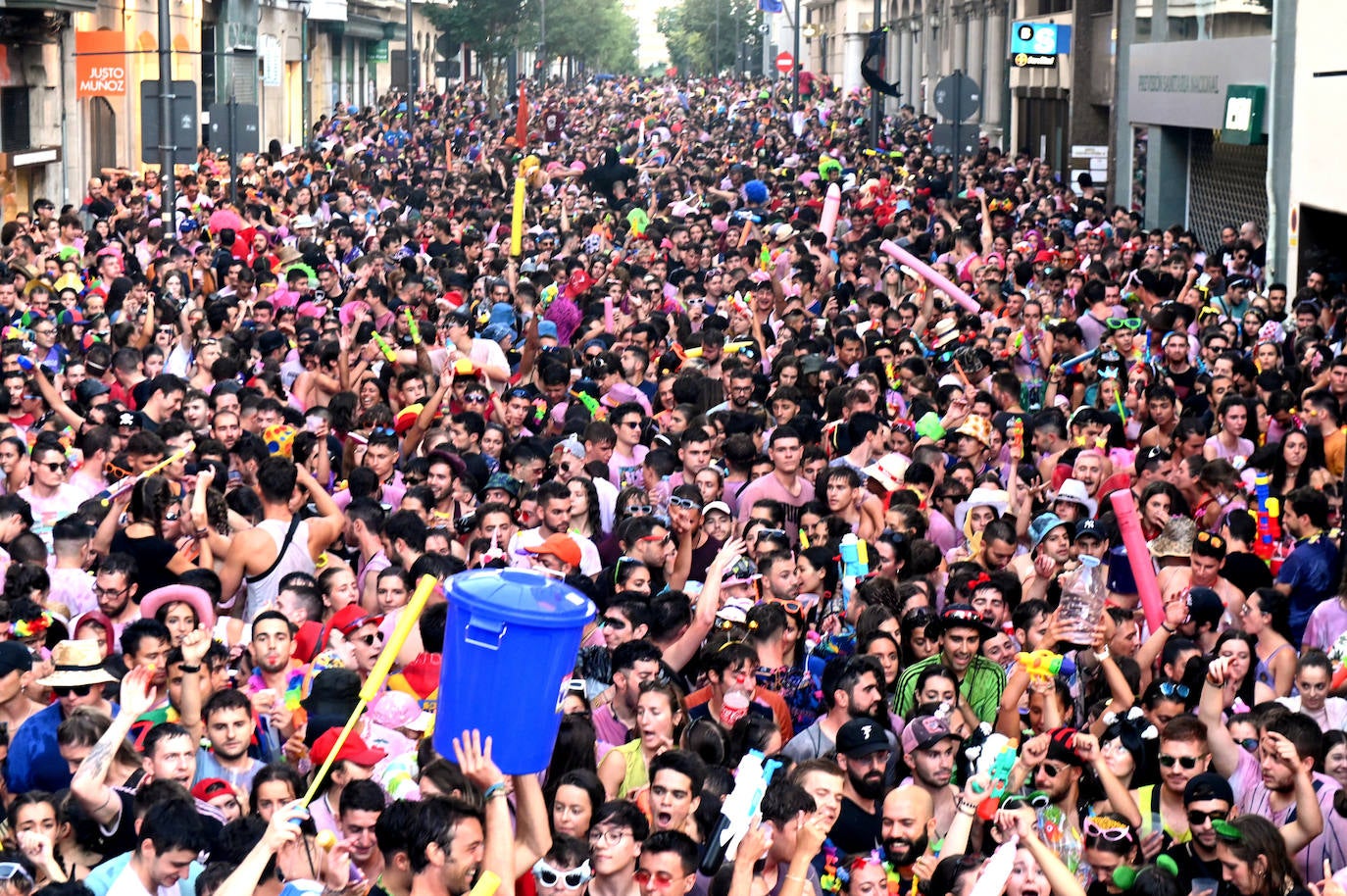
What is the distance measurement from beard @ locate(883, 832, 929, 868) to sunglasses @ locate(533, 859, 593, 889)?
1.09 m

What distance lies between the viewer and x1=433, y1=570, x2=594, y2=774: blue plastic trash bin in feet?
18.9

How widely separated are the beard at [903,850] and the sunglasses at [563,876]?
3.57 ft

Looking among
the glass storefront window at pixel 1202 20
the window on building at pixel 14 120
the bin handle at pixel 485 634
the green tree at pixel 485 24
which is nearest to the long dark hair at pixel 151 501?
the bin handle at pixel 485 634

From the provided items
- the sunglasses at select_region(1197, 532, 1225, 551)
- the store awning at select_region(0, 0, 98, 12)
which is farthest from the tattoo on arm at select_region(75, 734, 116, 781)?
the store awning at select_region(0, 0, 98, 12)

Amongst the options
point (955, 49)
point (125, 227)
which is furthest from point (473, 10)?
point (125, 227)

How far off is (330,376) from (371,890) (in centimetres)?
751

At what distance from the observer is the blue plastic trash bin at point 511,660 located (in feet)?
18.9

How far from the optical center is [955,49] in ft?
175

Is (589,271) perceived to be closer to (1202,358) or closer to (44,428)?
(1202,358)

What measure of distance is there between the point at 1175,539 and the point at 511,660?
14.4 feet

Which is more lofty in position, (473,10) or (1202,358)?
(473,10)

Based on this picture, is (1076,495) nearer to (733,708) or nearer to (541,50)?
(733,708)

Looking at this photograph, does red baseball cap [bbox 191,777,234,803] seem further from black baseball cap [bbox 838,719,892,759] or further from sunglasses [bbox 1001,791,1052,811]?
sunglasses [bbox 1001,791,1052,811]

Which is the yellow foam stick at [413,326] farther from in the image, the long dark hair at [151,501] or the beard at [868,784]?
the beard at [868,784]
